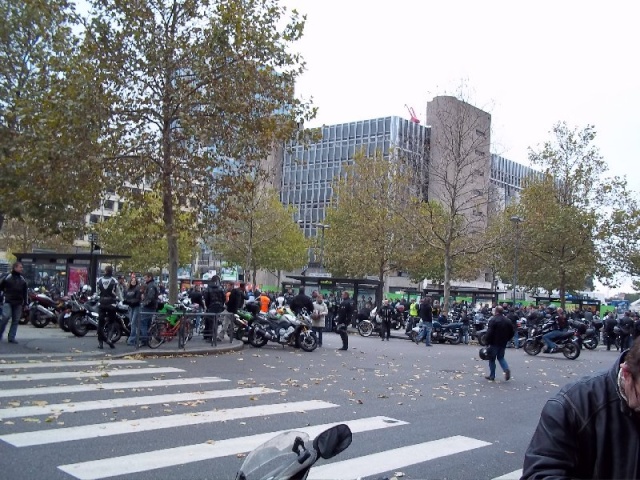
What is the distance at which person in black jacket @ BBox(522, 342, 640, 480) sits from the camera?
232 cm

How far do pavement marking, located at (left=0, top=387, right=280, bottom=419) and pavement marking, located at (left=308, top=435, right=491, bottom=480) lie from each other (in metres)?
3.51

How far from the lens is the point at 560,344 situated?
2198 centimetres

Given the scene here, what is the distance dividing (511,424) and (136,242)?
14.0 meters

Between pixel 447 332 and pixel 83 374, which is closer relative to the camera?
Answer: pixel 83 374

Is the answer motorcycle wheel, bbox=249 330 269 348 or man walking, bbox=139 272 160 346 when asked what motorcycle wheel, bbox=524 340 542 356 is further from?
man walking, bbox=139 272 160 346

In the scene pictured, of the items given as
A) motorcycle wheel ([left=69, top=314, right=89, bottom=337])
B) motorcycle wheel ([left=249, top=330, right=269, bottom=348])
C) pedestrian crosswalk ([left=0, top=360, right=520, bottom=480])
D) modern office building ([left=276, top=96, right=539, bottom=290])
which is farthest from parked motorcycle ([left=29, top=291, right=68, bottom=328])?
modern office building ([left=276, top=96, right=539, bottom=290])

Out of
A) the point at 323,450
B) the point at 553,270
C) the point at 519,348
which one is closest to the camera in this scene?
the point at 323,450

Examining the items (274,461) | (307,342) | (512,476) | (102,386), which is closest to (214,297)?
(307,342)

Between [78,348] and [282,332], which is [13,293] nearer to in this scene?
[78,348]

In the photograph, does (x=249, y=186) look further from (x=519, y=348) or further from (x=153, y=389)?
(x=519, y=348)

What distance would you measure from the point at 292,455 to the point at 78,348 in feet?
44.4

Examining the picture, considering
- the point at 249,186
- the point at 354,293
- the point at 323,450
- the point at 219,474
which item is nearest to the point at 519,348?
the point at 354,293

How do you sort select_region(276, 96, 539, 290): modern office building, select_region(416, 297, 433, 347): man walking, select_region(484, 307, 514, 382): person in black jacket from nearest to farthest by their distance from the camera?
select_region(484, 307, 514, 382): person in black jacket, select_region(416, 297, 433, 347): man walking, select_region(276, 96, 539, 290): modern office building

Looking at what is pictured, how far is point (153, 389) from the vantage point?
33.0 feet
